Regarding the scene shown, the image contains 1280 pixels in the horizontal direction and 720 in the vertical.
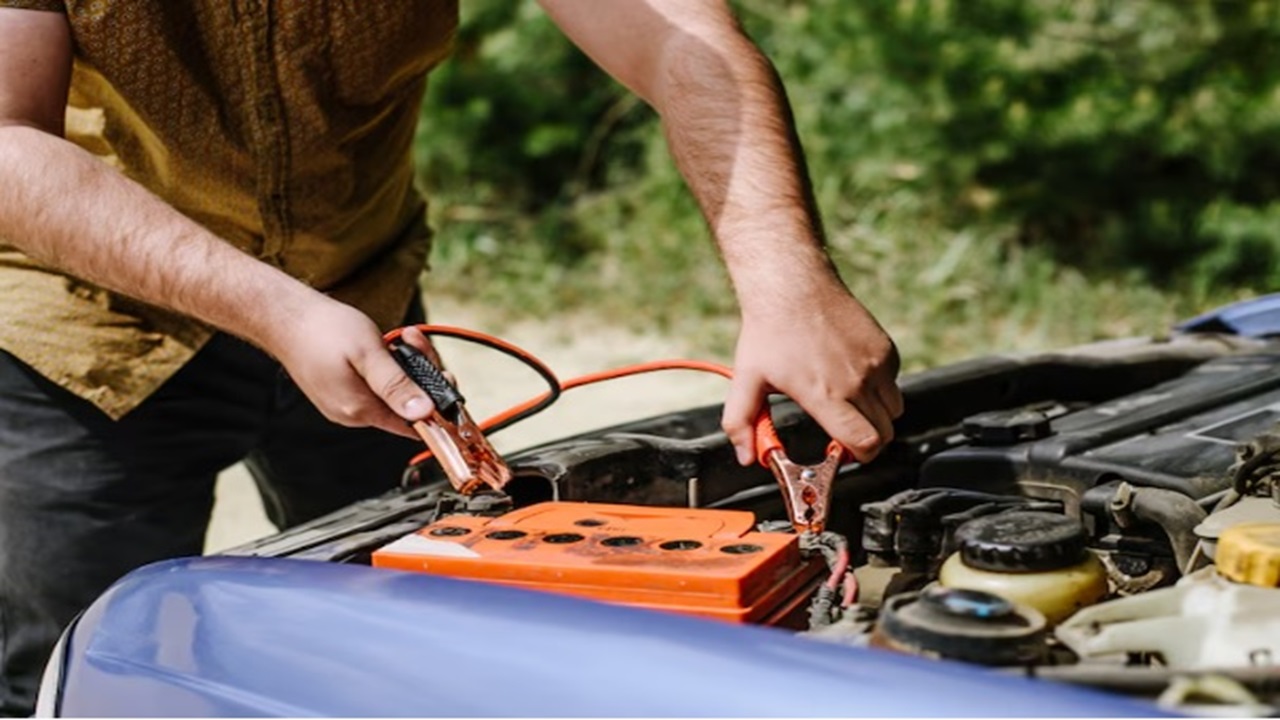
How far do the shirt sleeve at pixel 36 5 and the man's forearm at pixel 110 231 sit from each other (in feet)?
0.53

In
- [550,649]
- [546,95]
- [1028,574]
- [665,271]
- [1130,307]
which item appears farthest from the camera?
[546,95]

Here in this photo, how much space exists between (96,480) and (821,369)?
1.20m

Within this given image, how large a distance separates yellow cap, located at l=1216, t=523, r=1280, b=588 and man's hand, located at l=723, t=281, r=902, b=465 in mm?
412

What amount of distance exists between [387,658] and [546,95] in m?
6.41

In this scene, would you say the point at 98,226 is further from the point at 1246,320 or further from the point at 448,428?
the point at 1246,320

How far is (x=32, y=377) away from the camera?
2359 mm

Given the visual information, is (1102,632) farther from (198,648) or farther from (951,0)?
(951,0)

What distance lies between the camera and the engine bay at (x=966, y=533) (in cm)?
126

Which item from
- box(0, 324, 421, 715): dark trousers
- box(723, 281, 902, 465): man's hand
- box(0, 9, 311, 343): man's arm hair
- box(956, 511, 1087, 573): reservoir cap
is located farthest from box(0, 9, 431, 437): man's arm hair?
box(956, 511, 1087, 573): reservoir cap

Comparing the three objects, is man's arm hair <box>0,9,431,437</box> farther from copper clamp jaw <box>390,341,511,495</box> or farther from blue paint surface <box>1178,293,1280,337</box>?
blue paint surface <box>1178,293,1280,337</box>

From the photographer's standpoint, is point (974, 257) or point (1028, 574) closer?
point (1028, 574)

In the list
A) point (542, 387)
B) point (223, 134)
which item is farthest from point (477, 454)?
point (542, 387)

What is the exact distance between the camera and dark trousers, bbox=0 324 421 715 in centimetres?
236

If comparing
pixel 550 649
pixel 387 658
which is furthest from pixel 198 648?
pixel 550 649
